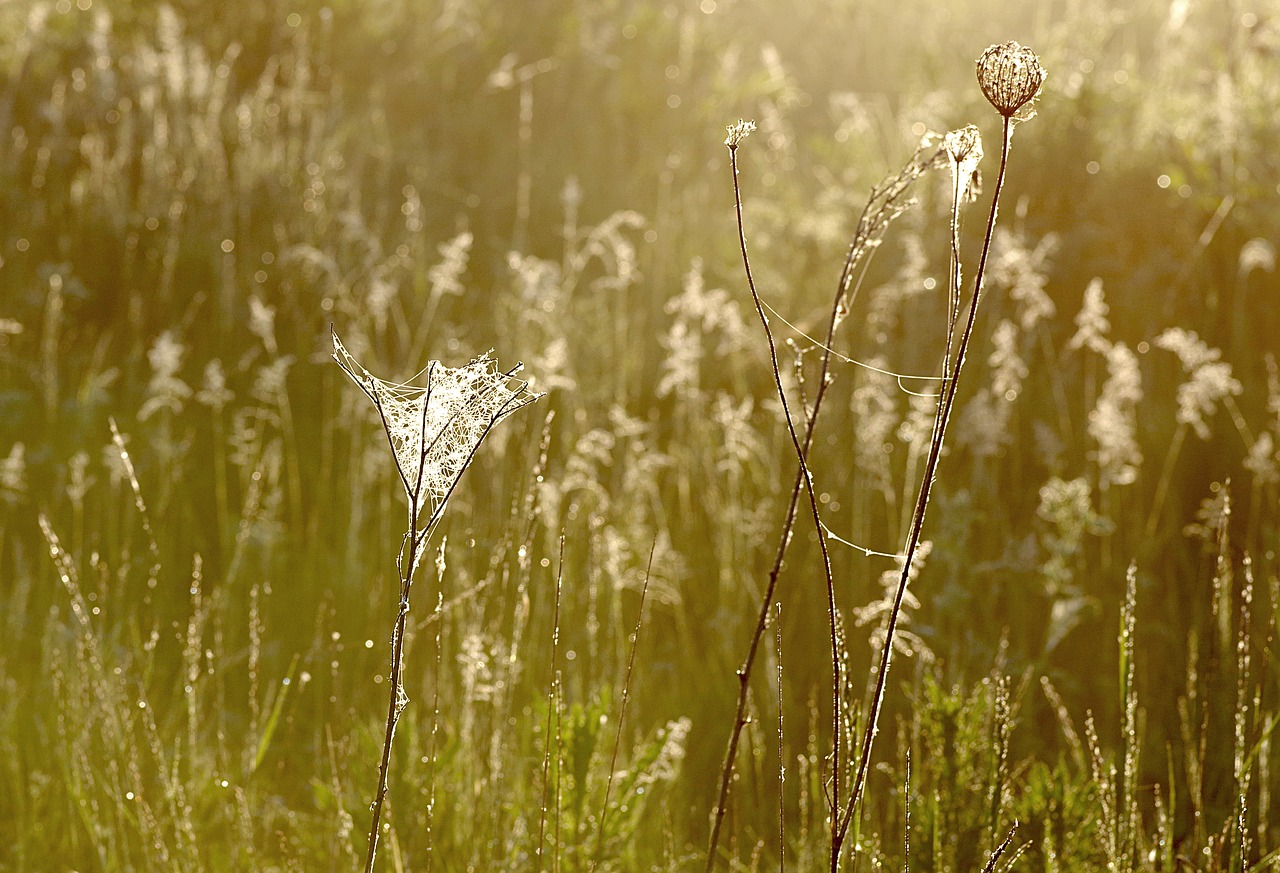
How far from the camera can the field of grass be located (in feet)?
5.67

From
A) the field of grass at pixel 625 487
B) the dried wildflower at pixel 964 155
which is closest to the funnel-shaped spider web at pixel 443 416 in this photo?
the field of grass at pixel 625 487

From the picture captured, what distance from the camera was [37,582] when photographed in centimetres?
267

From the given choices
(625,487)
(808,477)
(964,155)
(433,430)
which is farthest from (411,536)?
(625,487)

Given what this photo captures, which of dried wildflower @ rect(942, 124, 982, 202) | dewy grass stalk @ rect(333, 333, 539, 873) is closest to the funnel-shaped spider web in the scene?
dewy grass stalk @ rect(333, 333, 539, 873)

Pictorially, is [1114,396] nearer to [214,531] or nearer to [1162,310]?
[1162,310]

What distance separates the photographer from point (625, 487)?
2.64 metres

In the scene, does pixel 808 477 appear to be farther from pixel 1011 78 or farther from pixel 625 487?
pixel 625 487

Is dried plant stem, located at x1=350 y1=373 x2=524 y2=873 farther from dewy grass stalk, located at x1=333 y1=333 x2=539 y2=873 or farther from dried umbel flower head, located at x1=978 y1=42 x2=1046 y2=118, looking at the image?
dried umbel flower head, located at x1=978 y1=42 x2=1046 y2=118

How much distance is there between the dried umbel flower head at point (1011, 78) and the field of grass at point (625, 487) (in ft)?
0.29

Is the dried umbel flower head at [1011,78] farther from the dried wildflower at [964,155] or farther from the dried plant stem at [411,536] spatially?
the dried plant stem at [411,536]

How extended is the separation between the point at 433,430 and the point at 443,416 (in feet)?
0.05

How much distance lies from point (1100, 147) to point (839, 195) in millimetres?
1009

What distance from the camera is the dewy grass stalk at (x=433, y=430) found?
91 centimetres

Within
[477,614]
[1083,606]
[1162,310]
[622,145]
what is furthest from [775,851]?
[622,145]
